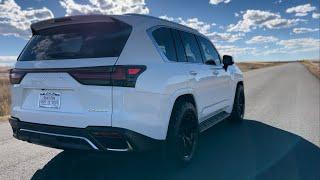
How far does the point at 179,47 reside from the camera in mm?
5305

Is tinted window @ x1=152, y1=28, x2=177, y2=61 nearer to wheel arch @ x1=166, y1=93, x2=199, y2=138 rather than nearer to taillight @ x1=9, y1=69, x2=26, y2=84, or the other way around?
wheel arch @ x1=166, y1=93, x2=199, y2=138

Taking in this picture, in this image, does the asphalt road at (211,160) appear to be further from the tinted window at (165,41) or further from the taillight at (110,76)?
the tinted window at (165,41)

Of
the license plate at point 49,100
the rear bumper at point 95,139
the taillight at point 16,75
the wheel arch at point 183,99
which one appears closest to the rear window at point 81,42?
the taillight at point 16,75

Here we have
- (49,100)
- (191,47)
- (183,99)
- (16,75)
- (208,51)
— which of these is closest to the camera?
(49,100)

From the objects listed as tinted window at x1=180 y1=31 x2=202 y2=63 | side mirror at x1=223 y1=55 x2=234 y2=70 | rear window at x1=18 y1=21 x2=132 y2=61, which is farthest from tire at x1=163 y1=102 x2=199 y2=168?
side mirror at x1=223 y1=55 x2=234 y2=70

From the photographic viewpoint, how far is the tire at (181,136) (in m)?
4.66

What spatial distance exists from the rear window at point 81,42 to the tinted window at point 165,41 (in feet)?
1.57

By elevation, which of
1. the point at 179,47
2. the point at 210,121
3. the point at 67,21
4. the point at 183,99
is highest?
the point at 67,21

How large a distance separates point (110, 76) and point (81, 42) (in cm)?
65

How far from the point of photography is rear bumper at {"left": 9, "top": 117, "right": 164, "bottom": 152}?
4074 mm

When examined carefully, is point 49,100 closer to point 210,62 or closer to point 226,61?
point 210,62

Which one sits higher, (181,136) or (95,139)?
(95,139)

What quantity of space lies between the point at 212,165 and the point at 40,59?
8.33 feet

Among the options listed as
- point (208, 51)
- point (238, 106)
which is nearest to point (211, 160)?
point (208, 51)
